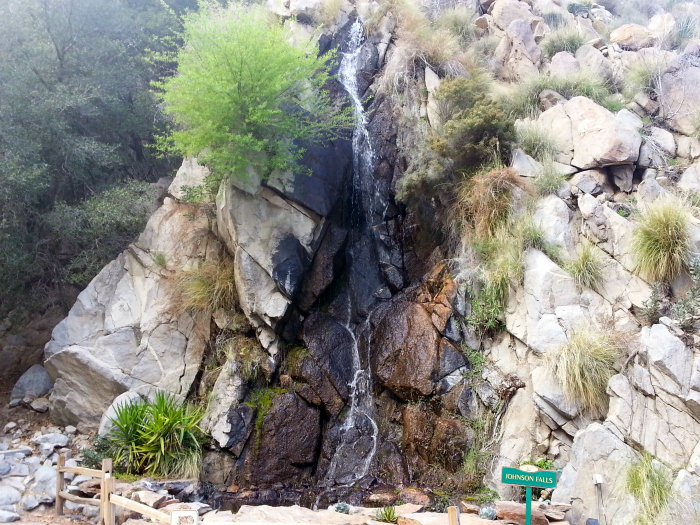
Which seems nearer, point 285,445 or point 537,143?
point 285,445

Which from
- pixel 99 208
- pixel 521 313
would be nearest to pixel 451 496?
pixel 521 313

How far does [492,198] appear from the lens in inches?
Result: 344

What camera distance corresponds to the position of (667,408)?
5.66 m

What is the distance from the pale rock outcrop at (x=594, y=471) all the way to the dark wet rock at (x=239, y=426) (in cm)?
470

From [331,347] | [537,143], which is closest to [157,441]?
[331,347]

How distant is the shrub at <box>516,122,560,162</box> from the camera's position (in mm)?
9289

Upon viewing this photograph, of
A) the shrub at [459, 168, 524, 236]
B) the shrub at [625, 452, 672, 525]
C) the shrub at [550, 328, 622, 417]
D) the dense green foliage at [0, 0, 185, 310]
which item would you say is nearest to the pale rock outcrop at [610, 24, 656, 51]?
the shrub at [459, 168, 524, 236]

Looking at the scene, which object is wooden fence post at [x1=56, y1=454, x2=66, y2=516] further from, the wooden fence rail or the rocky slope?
the rocky slope

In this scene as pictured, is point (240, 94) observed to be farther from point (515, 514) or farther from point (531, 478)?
point (515, 514)

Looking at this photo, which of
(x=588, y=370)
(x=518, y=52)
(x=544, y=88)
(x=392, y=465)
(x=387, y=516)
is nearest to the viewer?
(x=387, y=516)

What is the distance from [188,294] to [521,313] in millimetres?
5944

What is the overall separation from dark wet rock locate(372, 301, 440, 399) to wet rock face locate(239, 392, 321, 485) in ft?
4.54

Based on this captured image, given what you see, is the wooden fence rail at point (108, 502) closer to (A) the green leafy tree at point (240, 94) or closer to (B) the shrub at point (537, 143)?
(A) the green leafy tree at point (240, 94)

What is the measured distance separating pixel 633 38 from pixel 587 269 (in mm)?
9213
